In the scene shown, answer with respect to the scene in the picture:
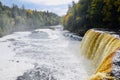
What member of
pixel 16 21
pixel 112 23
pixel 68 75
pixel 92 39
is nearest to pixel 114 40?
pixel 68 75

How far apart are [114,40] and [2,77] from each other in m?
11.9

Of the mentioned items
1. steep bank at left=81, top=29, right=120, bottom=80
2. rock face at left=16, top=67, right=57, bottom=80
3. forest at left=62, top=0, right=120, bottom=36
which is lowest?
rock face at left=16, top=67, right=57, bottom=80

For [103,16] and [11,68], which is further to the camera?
[103,16]

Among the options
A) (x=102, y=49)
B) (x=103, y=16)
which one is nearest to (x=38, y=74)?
(x=102, y=49)

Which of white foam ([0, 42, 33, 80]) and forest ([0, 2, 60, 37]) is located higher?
forest ([0, 2, 60, 37])

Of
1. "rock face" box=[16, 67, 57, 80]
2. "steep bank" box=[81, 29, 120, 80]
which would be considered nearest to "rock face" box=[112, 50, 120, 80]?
"steep bank" box=[81, 29, 120, 80]

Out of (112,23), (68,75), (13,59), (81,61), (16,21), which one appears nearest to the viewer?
(68,75)

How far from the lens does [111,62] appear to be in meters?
14.3

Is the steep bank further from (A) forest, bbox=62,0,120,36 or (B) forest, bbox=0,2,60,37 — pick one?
(B) forest, bbox=0,2,60,37

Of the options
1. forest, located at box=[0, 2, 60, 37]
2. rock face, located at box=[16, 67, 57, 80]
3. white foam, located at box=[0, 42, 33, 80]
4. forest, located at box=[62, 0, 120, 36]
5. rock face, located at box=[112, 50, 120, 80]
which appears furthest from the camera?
forest, located at box=[0, 2, 60, 37]

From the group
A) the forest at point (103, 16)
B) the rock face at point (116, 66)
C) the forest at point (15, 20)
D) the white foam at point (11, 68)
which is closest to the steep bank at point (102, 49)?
the rock face at point (116, 66)

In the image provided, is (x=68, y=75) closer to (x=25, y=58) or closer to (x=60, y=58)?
(x=60, y=58)

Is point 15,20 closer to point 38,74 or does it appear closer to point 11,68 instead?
point 11,68

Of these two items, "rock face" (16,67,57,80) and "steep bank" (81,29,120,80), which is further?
"rock face" (16,67,57,80)
